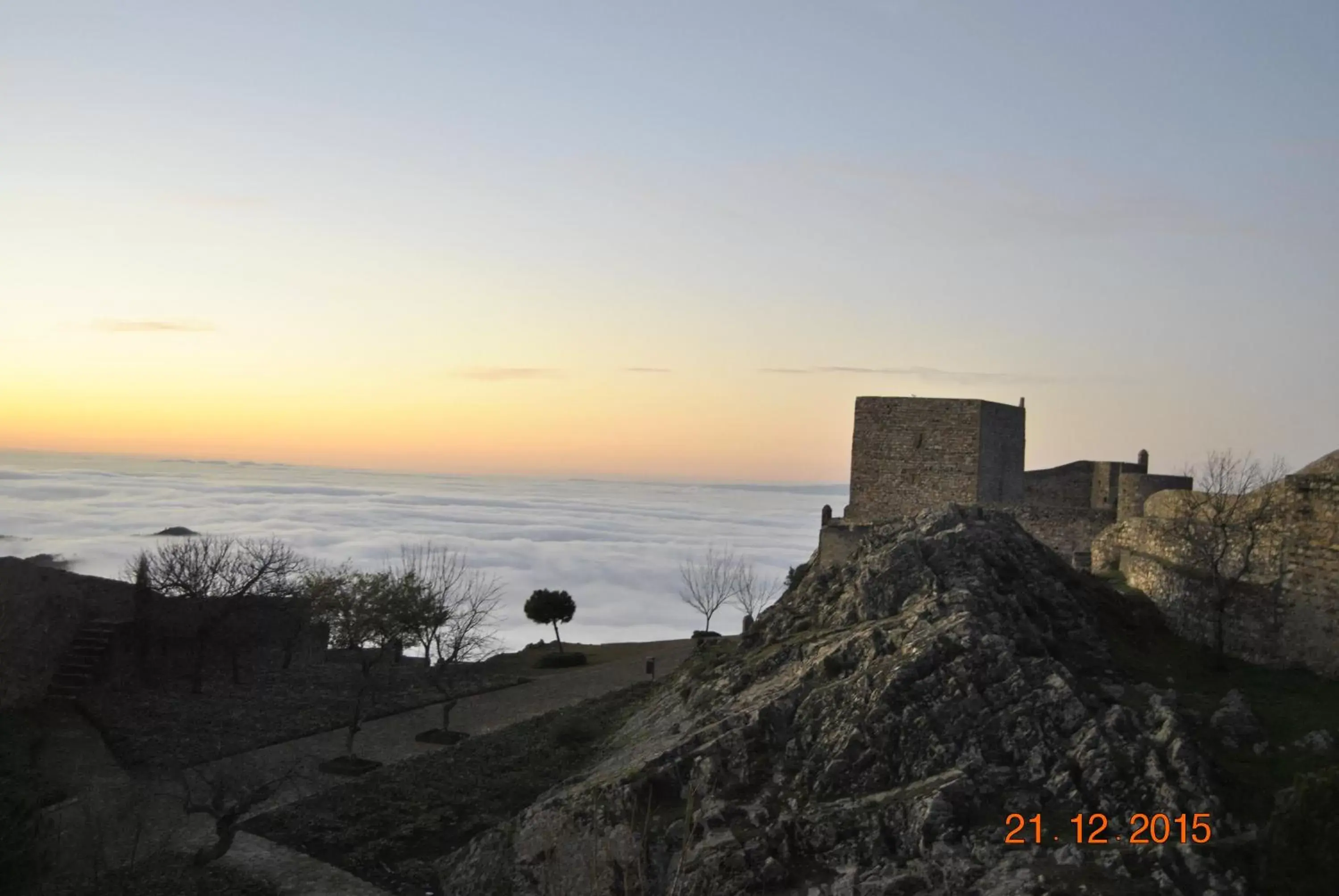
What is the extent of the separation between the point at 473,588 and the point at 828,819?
122 ft

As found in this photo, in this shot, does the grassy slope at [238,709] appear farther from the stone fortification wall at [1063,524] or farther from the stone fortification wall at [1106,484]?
the stone fortification wall at [1106,484]

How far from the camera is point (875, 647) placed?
1393 centimetres

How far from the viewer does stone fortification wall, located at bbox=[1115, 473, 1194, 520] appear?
3316 cm

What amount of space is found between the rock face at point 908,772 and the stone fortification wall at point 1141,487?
1864cm

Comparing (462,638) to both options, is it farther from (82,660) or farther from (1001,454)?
(1001,454)

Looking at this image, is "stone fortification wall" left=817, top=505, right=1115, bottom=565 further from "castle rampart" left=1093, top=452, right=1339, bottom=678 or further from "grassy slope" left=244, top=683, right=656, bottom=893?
"castle rampart" left=1093, top=452, right=1339, bottom=678

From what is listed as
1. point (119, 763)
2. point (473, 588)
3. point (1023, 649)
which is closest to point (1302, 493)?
point (1023, 649)

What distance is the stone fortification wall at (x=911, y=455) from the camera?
97.8ft

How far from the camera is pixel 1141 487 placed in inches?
1319

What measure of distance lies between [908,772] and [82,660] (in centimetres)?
2284

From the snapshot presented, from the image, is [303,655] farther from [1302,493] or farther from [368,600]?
[1302,493]

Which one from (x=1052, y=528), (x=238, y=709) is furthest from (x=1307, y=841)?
(x=238, y=709)

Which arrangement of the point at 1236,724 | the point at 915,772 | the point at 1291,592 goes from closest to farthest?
the point at 915,772, the point at 1236,724, the point at 1291,592
